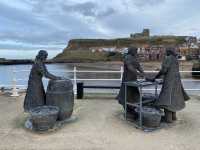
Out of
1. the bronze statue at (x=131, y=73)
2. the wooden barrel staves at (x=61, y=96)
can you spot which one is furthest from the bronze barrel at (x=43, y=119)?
the bronze statue at (x=131, y=73)

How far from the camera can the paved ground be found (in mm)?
3932

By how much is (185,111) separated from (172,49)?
1788 mm

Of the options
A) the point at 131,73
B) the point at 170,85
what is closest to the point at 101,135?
the point at 131,73

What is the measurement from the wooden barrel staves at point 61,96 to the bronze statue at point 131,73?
1.10 metres

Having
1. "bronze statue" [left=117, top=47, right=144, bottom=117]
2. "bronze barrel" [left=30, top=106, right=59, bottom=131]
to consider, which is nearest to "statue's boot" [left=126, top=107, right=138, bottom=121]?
"bronze statue" [left=117, top=47, right=144, bottom=117]

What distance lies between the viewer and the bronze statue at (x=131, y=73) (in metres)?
4.97

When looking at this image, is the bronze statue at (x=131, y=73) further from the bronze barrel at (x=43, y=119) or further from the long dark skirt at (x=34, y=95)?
the long dark skirt at (x=34, y=95)

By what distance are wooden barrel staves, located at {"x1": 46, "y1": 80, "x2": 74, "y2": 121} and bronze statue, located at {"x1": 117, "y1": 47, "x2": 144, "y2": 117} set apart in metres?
1.10

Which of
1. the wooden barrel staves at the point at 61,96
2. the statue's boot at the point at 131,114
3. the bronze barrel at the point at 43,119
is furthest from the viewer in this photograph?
the statue's boot at the point at 131,114

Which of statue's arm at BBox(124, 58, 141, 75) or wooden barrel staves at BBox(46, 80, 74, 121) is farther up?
statue's arm at BBox(124, 58, 141, 75)

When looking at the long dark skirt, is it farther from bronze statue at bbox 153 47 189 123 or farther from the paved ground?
bronze statue at bbox 153 47 189 123

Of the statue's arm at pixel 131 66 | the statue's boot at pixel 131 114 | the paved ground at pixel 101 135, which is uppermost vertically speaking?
the statue's arm at pixel 131 66

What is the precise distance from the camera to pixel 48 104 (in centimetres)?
505

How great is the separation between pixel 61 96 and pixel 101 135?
113 centimetres
